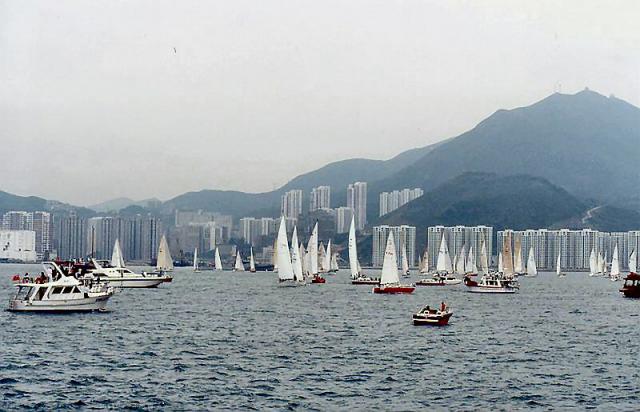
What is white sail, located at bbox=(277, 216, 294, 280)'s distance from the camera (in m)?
128

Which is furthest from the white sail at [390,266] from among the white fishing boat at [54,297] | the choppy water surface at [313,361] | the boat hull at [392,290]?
the white fishing boat at [54,297]

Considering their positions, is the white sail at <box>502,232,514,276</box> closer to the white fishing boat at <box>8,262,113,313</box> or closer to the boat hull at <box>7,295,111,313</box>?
the white fishing boat at <box>8,262,113,313</box>

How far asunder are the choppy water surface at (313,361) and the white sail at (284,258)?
40780 mm

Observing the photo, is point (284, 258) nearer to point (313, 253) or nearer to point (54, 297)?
point (313, 253)

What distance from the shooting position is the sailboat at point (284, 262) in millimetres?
128188

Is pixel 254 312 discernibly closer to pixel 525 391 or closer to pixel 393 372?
pixel 393 372

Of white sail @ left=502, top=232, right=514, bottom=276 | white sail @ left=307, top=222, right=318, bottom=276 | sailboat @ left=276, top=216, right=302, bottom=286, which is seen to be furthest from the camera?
white sail @ left=307, top=222, right=318, bottom=276

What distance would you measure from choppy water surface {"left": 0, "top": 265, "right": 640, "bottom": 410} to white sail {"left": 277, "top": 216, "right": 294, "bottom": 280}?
40780 millimetres

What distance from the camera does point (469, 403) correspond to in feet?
126

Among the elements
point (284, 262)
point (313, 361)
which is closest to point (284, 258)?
point (284, 262)

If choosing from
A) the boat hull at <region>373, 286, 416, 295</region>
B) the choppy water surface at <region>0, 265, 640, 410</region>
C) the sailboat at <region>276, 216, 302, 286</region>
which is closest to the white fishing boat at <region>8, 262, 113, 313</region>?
the choppy water surface at <region>0, 265, 640, 410</region>

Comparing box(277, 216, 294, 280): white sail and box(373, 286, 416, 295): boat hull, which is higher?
box(277, 216, 294, 280): white sail

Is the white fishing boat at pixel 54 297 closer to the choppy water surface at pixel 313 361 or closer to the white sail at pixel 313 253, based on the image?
the choppy water surface at pixel 313 361

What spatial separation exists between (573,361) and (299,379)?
701 inches
